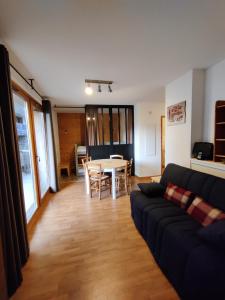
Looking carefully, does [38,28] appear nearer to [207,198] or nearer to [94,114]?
[207,198]

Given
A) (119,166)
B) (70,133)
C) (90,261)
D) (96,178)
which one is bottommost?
(90,261)

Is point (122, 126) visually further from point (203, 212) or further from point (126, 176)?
point (203, 212)

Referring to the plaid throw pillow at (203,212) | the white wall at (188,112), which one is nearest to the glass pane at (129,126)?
the white wall at (188,112)

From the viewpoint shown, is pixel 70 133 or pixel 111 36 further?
pixel 70 133

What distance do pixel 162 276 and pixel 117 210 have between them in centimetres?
144

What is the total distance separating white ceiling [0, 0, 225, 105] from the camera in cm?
121

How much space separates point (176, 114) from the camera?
113 inches

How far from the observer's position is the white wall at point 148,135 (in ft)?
15.7

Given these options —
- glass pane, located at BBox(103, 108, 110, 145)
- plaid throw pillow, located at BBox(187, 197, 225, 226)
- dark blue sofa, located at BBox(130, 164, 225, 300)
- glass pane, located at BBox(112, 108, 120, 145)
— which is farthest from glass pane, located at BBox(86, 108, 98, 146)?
plaid throw pillow, located at BBox(187, 197, 225, 226)

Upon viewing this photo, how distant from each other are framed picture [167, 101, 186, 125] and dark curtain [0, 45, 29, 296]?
8.32 ft

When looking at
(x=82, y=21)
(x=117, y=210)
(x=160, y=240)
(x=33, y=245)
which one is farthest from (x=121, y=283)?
(x=82, y=21)

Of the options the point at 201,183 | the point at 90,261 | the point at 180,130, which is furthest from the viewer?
the point at 180,130

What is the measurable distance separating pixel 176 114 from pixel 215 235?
2181mm

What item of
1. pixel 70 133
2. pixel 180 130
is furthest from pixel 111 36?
pixel 70 133
